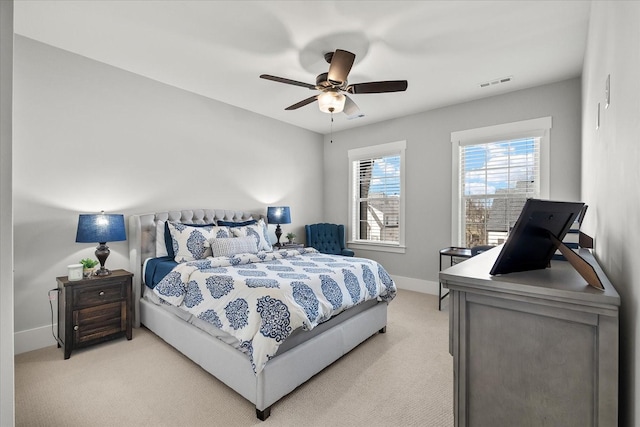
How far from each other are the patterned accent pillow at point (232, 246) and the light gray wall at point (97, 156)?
1.00m

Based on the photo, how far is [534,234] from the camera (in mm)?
1043

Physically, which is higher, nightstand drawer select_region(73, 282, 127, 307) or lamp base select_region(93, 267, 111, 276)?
lamp base select_region(93, 267, 111, 276)

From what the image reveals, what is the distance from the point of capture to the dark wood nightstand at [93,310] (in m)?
2.67

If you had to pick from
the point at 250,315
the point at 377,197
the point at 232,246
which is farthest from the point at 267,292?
the point at 377,197

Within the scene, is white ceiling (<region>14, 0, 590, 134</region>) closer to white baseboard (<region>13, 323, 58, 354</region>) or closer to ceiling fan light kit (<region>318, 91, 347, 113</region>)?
ceiling fan light kit (<region>318, 91, 347, 113</region>)

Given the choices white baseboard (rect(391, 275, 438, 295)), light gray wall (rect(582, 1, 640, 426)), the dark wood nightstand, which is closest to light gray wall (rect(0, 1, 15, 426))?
the dark wood nightstand

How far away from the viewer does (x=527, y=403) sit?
95cm

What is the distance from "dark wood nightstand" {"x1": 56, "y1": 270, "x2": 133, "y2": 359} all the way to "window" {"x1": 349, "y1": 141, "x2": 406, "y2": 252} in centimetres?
382

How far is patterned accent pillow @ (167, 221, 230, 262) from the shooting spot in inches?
129

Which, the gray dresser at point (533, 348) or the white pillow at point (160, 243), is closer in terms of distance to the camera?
the gray dresser at point (533, 348)

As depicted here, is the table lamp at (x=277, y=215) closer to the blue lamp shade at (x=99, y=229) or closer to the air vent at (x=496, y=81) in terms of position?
the blue lamp shade at (x=99, y=229)

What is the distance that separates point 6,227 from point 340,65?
7.80 feet

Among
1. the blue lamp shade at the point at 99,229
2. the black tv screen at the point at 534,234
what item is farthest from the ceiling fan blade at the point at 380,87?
the blue lamp shade at the point at 99,229

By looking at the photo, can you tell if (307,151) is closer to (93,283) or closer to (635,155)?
(93,283)
